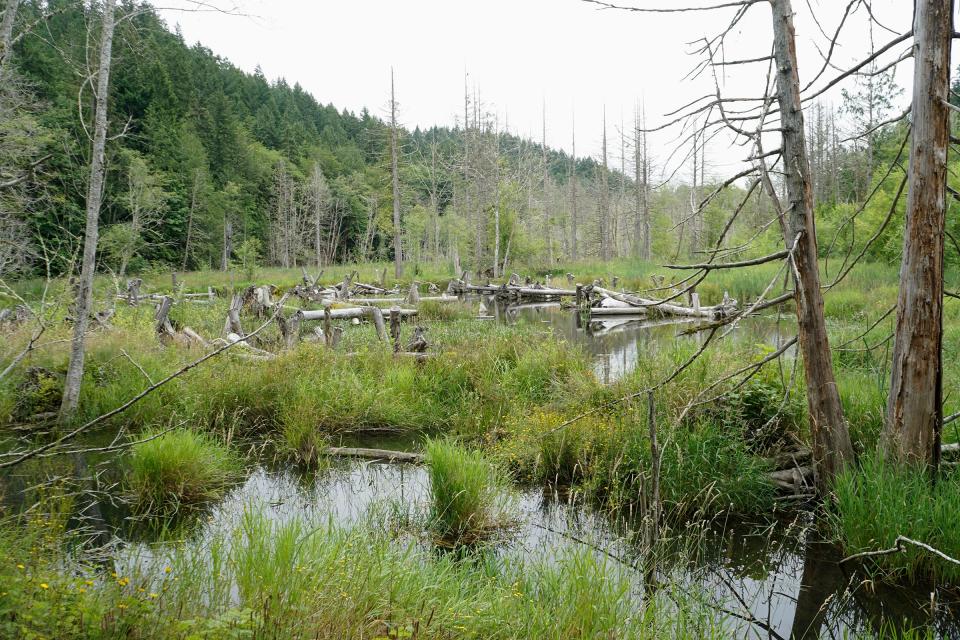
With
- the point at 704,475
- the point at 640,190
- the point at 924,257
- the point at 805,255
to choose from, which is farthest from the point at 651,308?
the point at 640,190

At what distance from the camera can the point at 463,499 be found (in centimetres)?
452

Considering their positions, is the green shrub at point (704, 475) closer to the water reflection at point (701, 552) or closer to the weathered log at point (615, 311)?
the water reflection at point (701, 552)

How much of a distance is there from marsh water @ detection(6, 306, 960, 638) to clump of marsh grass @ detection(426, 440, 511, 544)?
0.20 metres

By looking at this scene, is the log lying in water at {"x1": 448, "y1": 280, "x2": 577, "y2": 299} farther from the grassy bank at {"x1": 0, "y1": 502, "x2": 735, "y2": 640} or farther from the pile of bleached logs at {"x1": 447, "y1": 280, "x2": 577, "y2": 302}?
the grassy bank at {"x1": 0, "y1": 502, "x2": 735, "y2": 640}

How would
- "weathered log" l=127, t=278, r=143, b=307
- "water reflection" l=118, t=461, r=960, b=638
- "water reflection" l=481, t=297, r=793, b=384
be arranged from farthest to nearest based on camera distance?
"weathered log" l=127, t=278, r=143, b=307, "water reflection" l=481, t=297, r=793, b=384, "water reflection" l=118, t=461, r=960, b=638

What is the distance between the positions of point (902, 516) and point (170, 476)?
224 inches

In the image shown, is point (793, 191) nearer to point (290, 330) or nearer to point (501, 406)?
point (501, 406)

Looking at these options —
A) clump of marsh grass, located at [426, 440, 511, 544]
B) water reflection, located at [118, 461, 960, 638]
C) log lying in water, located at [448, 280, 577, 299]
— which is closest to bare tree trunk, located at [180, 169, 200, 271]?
log lying in water, located at [448, 280, 577, 299]

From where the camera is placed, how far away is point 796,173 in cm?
381

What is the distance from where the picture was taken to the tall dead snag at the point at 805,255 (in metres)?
3.76

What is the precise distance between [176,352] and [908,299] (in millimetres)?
8826

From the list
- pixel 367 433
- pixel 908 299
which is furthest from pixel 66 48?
pixel 908 299

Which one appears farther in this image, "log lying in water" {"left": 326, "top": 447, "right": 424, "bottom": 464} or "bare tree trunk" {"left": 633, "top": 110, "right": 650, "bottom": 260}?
"bare tree trunk" {"left": 633, "top": 110, "right": 650, "bottom": 260}

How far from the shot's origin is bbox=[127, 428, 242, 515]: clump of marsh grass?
4969 millimetres
